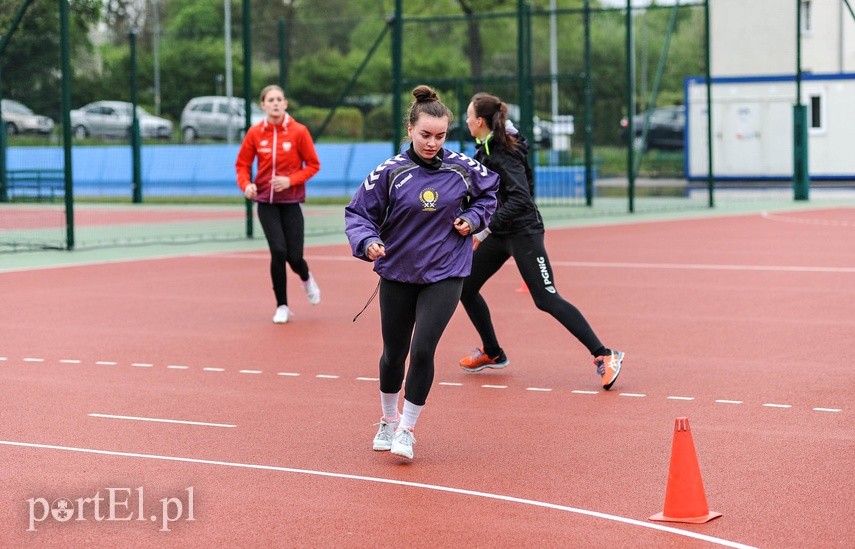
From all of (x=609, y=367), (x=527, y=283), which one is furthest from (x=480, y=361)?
(x=609, y=367)

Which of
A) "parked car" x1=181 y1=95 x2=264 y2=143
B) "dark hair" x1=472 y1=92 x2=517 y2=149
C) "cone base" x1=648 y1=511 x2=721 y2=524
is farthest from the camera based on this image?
"parked car" x1=181 y1=95 x2=264 y2=143

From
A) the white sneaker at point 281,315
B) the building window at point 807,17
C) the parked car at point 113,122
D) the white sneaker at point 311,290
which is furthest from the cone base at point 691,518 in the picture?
the building window at point 807,17

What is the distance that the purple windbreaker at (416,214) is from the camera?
7184mm

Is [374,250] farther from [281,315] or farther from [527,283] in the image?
[281,315]

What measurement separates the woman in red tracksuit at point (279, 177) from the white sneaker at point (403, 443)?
17.5 ft

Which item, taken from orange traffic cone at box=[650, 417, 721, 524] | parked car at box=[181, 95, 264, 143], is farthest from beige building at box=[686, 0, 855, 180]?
orange traffic cone at box=[650, 417, 721, 524]

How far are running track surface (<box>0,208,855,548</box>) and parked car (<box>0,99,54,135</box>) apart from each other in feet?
29.2

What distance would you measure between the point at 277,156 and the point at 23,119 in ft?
42.2

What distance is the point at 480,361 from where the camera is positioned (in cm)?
988

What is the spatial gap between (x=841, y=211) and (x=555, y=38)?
85.1 feet

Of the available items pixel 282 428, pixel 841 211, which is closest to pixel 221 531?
pixel 282 428

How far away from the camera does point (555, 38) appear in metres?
51.8

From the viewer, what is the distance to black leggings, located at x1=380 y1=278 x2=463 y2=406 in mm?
7254

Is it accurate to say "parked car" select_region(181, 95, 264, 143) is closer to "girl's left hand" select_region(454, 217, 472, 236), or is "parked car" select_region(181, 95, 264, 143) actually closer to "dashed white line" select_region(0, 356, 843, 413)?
"dashed white line" select_region(0, 356, 843, 413)
